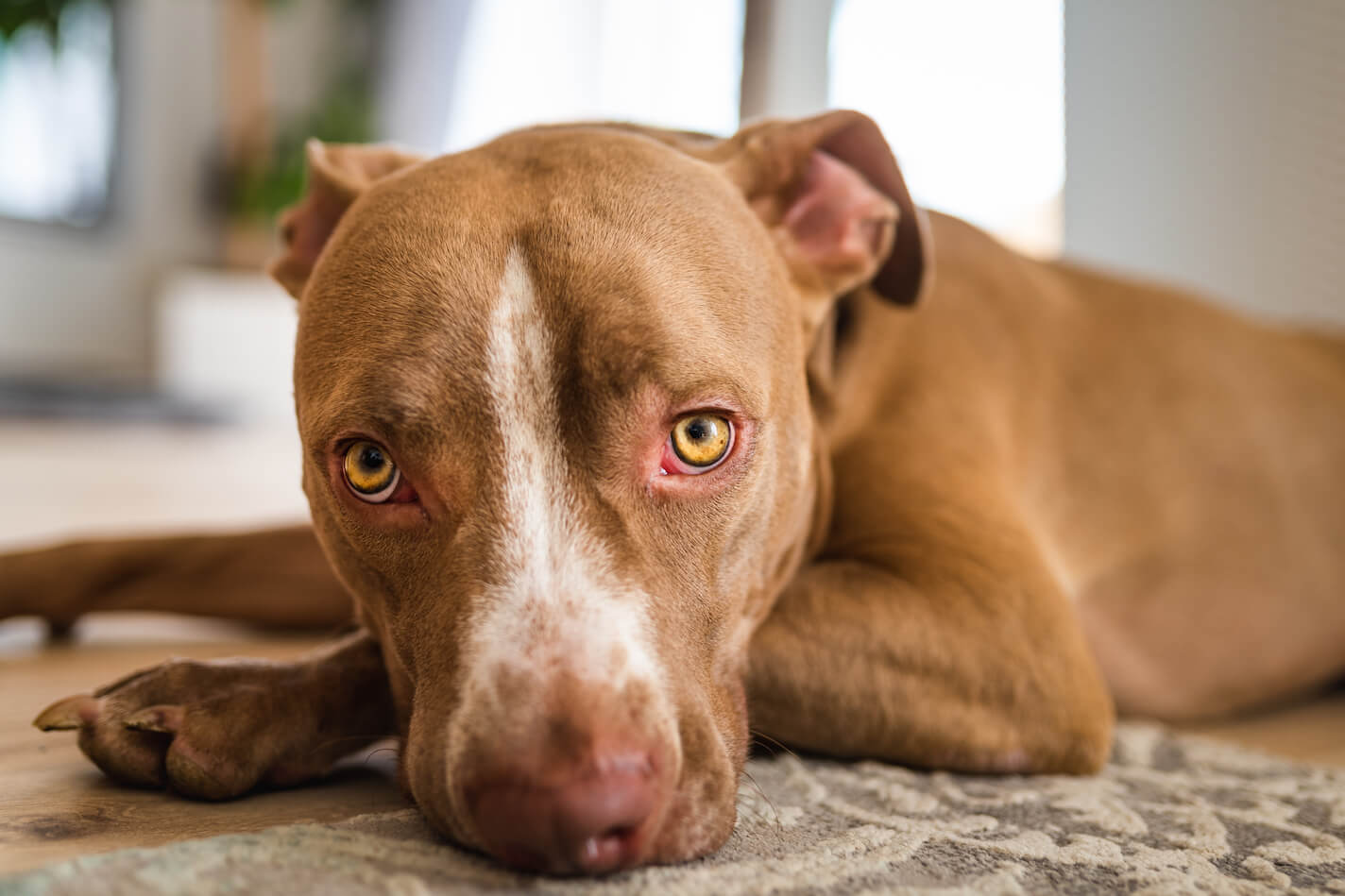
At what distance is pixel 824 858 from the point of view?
4.13ft

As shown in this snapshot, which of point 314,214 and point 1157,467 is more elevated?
point 314,214

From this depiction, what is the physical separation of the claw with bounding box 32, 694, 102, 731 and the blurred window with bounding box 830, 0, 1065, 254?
13.8 feet

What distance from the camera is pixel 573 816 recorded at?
1.07m

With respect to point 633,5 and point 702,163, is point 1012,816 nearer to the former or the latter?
point 702,163

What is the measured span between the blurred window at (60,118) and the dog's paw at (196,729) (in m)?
10.3

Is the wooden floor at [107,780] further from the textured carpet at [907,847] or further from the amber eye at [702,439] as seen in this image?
the amber eye at [702,439]

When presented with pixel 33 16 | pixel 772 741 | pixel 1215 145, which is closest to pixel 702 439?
pixel 772 741

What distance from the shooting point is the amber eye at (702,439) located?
4.67 ft

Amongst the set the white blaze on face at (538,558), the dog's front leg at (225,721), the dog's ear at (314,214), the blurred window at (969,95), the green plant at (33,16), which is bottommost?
the dog's front leg at (225,721)

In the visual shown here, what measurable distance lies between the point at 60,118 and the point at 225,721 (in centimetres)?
1047

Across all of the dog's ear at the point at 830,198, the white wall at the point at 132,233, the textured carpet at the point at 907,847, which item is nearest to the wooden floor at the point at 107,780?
the textured carpet at the point at 907,847

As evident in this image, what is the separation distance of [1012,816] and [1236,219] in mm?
3183

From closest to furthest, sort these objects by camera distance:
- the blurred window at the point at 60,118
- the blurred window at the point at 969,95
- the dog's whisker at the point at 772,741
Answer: the dog's whisker at the point at 772,741
the blurred window at the point at 969,95
the blurred window at the point at 60,118

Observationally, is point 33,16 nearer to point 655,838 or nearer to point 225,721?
point 225,721
